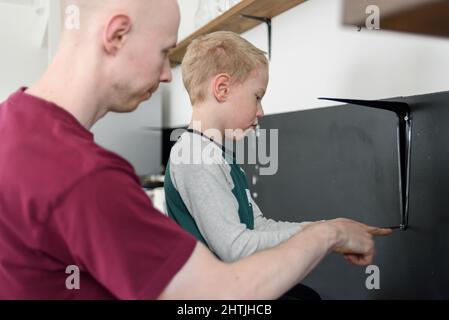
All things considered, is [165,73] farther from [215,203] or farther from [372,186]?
[372,186]

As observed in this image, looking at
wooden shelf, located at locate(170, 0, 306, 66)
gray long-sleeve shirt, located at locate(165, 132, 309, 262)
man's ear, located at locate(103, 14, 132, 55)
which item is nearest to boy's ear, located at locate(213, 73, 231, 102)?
gray long-sleeve shirt, located at locate(165, 132, 309, 262)

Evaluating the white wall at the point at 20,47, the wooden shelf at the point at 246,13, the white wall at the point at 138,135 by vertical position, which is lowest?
the white wall at the point at 138,135

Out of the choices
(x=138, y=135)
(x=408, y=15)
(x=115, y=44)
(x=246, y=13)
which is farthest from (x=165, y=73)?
(x=138, y=135)

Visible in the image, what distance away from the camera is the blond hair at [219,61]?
0.99m

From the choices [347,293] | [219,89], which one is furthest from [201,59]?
[347,293]

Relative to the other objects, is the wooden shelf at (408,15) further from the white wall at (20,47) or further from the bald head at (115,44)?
the white wall at (20,47)

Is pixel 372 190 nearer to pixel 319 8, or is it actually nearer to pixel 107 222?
pixel 319 8

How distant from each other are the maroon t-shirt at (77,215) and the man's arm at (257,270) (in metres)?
0.02

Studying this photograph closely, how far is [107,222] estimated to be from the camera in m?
0.50

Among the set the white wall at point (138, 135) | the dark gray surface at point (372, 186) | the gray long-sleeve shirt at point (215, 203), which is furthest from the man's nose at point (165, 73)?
the white wall at point (138, 135)

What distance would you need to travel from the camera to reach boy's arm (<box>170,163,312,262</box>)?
0.78 metres

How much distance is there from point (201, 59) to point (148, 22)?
0.35m

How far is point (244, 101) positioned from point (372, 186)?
1.38ft

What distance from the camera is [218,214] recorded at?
2.64 ft
